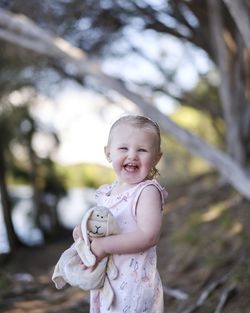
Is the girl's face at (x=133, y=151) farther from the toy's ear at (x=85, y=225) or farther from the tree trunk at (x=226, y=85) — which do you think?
the tree trunk at (x=226, y=85)

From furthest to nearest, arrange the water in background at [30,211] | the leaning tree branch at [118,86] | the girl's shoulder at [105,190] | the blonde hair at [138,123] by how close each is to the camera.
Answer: the water in background at [30,211]
the leaning tree branch at [118,86]
the girl's shoulder at [105,190]
the blonde hair at [138,123]

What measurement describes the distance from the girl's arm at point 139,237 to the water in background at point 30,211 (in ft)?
39.1

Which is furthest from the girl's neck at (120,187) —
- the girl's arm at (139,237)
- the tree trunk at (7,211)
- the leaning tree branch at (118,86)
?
the tree trunk at (7,211)

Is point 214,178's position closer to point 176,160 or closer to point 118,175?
point 118,175

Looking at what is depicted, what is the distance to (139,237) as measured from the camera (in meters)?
2.27

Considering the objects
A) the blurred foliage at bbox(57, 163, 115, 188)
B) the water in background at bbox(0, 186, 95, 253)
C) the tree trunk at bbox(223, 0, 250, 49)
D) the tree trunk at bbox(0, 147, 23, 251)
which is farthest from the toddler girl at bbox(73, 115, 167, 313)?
the blurred foliage at bbox(57, 163, 115, 188)

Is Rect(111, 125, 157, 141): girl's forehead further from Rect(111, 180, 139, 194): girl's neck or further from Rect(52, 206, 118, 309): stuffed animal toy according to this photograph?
Rect(52, 206, 118, 309): stuffed animal toy

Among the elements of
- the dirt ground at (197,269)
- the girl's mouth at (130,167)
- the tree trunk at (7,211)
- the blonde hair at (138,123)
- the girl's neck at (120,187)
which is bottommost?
the girl's neck at (120,187)

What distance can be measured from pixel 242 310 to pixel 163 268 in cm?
307

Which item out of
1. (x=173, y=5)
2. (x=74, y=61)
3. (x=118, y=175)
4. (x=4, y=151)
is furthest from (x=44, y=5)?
(x=4, y=151)

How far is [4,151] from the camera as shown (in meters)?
13.9

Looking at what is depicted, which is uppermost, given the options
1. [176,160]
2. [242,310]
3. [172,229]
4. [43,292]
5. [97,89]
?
[176,160]

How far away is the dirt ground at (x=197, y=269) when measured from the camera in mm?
4746

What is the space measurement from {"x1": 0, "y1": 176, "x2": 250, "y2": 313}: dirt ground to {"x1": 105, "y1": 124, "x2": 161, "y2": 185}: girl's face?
218 centimetres
